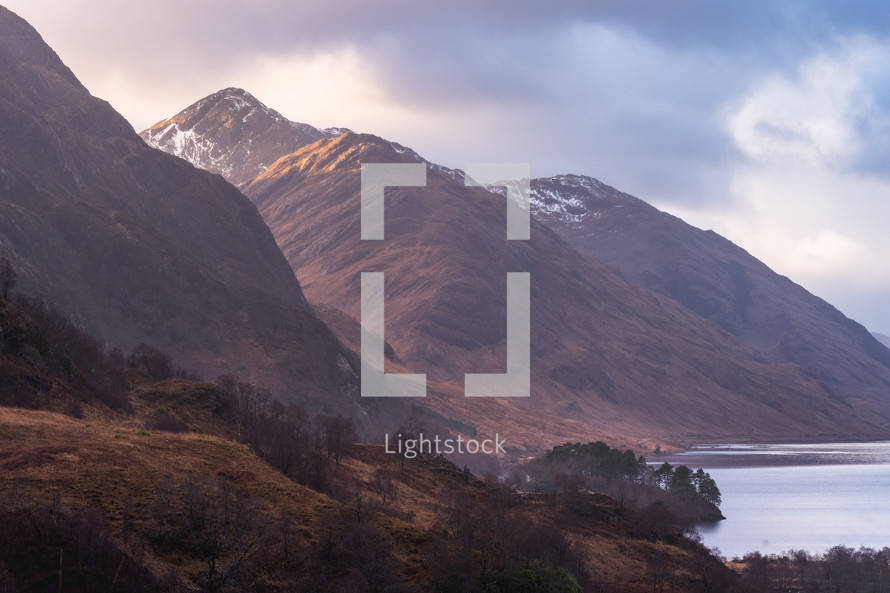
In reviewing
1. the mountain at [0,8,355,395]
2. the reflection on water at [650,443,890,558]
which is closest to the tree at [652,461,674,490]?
the reflection on water at [650,443,890,558]

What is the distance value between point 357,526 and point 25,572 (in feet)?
48.4

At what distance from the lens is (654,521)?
259 ft

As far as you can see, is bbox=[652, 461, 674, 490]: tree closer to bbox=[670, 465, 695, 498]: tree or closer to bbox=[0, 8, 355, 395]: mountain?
Answer: bbox=[670, 465, 695, 498]: tree

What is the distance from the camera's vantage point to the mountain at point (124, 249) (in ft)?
459

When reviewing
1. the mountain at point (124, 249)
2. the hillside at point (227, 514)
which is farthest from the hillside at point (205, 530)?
the mountain at point (124, 249)

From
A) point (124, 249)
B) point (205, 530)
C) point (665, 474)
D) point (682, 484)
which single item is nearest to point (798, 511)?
point (665, 474)

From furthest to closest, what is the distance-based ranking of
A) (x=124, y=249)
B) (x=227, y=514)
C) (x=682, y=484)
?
(x=124, y=249), (x=682, y=484), (x=227, y=514)

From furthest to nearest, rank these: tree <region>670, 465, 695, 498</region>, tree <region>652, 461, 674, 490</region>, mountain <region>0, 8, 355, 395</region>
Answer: mountain <region>0, 8, 355, 395</region>
tree <region>652, 461, 674, 490</region>
tree <region>670, 465, 695, 498</region>

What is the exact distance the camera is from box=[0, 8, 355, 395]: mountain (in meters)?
140

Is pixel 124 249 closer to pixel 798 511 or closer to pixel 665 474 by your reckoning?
pixel 665 474

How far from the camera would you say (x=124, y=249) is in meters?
152

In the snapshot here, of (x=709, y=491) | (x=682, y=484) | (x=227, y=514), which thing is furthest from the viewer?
(x=682, y=484)

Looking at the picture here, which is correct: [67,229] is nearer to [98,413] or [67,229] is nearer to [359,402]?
[359,402]

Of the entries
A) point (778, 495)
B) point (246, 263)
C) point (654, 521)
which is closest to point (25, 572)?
point (654, 521)
